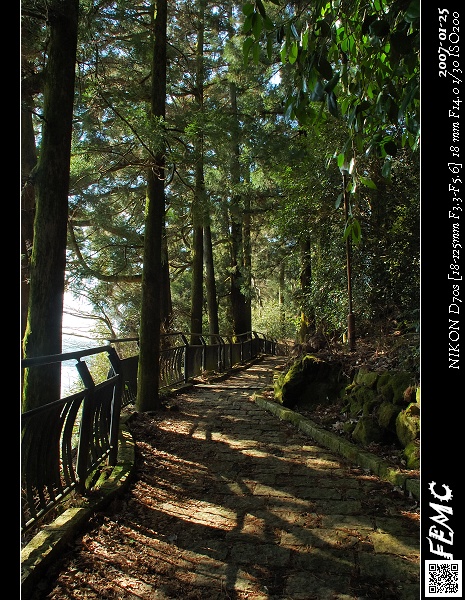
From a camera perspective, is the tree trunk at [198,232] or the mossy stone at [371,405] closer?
the mossy stone at [371,405]

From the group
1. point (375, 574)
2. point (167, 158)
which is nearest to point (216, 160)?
point (167, 158)

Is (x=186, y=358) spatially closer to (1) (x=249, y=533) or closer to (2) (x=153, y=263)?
(2) (x=153, y=263)

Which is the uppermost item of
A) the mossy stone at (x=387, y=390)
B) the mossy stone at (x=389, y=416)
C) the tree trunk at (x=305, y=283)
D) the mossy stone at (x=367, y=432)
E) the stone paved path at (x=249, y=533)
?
the tree trunk at (x=305, y=283)

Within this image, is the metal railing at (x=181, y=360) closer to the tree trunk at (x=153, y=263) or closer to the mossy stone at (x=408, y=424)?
the tree trunk at (x=153, y=263)

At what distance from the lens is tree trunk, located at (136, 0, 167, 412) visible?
279 inches

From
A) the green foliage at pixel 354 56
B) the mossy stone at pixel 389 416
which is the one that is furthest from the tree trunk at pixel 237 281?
the green foliage at pixel 354 56

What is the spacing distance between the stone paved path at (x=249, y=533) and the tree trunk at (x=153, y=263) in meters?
1.97

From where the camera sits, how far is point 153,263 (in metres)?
7.23

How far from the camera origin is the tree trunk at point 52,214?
4.35 meters

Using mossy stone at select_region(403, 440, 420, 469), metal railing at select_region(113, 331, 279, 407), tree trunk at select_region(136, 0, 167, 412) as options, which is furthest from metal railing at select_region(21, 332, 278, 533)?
mossy stone at select_region(403, 440, 420, 469)

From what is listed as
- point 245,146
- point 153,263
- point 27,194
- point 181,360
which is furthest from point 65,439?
point 245,146

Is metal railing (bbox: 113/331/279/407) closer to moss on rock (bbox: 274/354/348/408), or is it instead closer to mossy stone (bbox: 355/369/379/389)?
moss on rock (bbox: 274/354/348/408)
